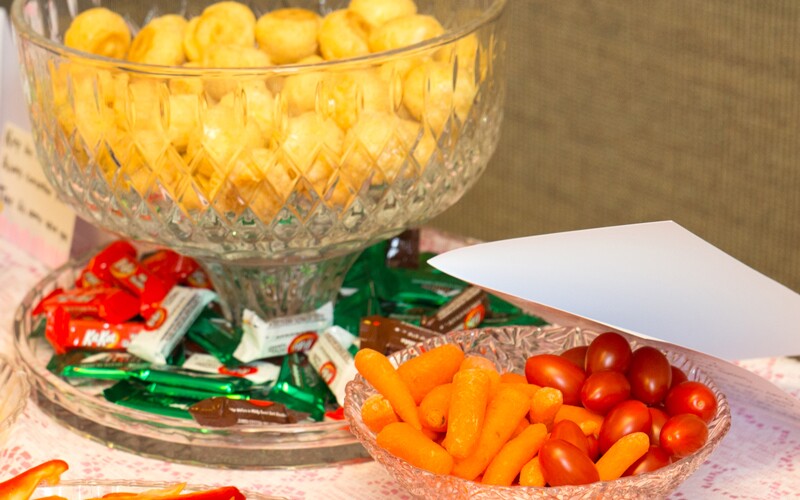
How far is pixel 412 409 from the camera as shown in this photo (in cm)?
63

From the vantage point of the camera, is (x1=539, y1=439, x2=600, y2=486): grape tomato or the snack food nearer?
(x1=539, y1=439, x2=600, y2=486): grape tomato

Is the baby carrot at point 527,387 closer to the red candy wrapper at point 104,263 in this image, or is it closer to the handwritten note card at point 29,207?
the red candy wrapper at point 104,263

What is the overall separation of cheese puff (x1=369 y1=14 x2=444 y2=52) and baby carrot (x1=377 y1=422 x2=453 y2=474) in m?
0.37

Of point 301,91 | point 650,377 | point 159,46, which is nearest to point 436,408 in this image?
point 650,377

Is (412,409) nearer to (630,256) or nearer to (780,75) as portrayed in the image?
(630,256)

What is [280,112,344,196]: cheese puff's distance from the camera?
2.43 ft

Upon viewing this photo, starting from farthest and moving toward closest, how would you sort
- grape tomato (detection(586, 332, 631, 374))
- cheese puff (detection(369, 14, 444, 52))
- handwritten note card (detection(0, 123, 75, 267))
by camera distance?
handwritten note card (detection(0, 123, 75, 267)), cheese puff (detection(369, 14, 444, 52)), grape tomato (detection(586, 332, 631, 374))

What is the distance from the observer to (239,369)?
2.73ft

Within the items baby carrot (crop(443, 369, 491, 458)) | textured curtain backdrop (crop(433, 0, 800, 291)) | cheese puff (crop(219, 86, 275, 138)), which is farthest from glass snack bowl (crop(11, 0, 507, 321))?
textured curtain backdrop (crop(433, 0, 800, 291))

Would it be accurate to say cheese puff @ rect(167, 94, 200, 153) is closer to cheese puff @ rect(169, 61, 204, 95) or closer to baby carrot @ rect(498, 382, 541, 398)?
cheese puff @ rect(169, 61, 204, 95)

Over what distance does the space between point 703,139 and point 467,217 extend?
54cm

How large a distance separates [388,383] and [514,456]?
9 cm

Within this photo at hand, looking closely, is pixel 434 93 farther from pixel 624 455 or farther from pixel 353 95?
pixel 624 455

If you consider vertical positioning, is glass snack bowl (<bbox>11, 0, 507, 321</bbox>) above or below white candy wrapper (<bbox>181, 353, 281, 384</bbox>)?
above
